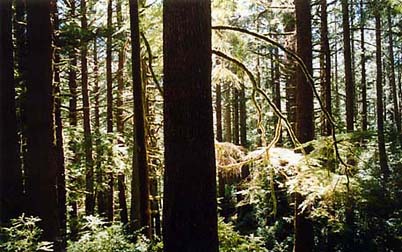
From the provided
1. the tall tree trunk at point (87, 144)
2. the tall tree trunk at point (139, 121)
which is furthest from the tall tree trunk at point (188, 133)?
the tall tree trunk at point (87, 144)

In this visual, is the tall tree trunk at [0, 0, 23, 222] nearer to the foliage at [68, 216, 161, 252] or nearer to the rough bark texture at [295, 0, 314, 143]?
the foliage at [68, 216, 161, 252]

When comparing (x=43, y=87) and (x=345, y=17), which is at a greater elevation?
(x=345, y=17)

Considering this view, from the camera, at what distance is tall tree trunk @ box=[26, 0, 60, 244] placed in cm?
749

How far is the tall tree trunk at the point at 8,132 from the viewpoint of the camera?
8.60 meters

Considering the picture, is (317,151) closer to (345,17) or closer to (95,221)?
(95,221)

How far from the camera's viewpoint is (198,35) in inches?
152

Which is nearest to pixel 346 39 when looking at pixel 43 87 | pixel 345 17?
pixel 345 17

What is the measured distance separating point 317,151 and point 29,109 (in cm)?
486

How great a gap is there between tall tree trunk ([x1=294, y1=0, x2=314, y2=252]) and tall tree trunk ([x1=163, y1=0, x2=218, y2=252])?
210 inches

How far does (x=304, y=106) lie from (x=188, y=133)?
5.59m

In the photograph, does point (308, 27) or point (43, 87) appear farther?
point (308, 27)

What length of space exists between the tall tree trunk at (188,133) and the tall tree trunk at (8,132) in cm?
570

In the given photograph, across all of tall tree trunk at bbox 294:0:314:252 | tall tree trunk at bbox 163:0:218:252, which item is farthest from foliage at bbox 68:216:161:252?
tall tree trunk at bbox 294:0:314:252

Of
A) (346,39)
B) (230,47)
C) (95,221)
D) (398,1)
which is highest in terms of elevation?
(346,39)
